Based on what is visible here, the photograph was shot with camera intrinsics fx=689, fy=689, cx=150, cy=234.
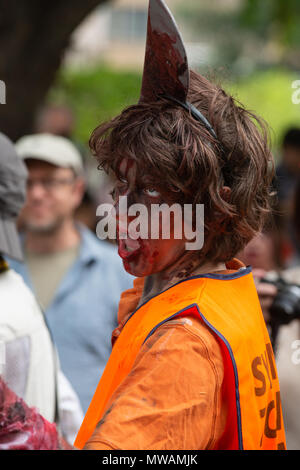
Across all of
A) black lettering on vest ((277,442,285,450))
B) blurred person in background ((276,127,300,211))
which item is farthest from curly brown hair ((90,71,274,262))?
blurred person in background ((276,127,300,211))

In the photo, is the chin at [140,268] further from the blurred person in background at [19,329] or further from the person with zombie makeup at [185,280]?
the blurred person in background at [19,329]

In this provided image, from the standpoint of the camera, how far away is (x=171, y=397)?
1.21 m

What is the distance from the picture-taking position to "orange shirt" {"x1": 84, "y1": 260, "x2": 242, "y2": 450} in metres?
1.18

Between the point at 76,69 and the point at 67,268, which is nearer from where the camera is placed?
the point at 67,268

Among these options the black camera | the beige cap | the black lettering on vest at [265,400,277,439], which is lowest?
the black lettering on vest at [265,400,277,439]

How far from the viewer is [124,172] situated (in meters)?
1.44

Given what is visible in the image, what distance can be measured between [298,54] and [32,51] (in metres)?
14.7

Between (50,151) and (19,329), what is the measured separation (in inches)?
93.0

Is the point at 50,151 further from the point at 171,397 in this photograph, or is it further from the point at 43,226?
the point at 171,397

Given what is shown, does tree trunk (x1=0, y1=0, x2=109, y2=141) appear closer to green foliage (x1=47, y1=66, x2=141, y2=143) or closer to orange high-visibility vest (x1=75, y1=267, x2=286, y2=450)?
orange high-visibility vest (x1=75, y1=267, x2=286, y2=450)

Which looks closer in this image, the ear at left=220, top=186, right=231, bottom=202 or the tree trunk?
the ear at left=220, top=186, right=231, bottom=202

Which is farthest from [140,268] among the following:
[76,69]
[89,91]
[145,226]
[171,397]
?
[76,69]

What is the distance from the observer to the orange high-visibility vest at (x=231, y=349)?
1297 mm
